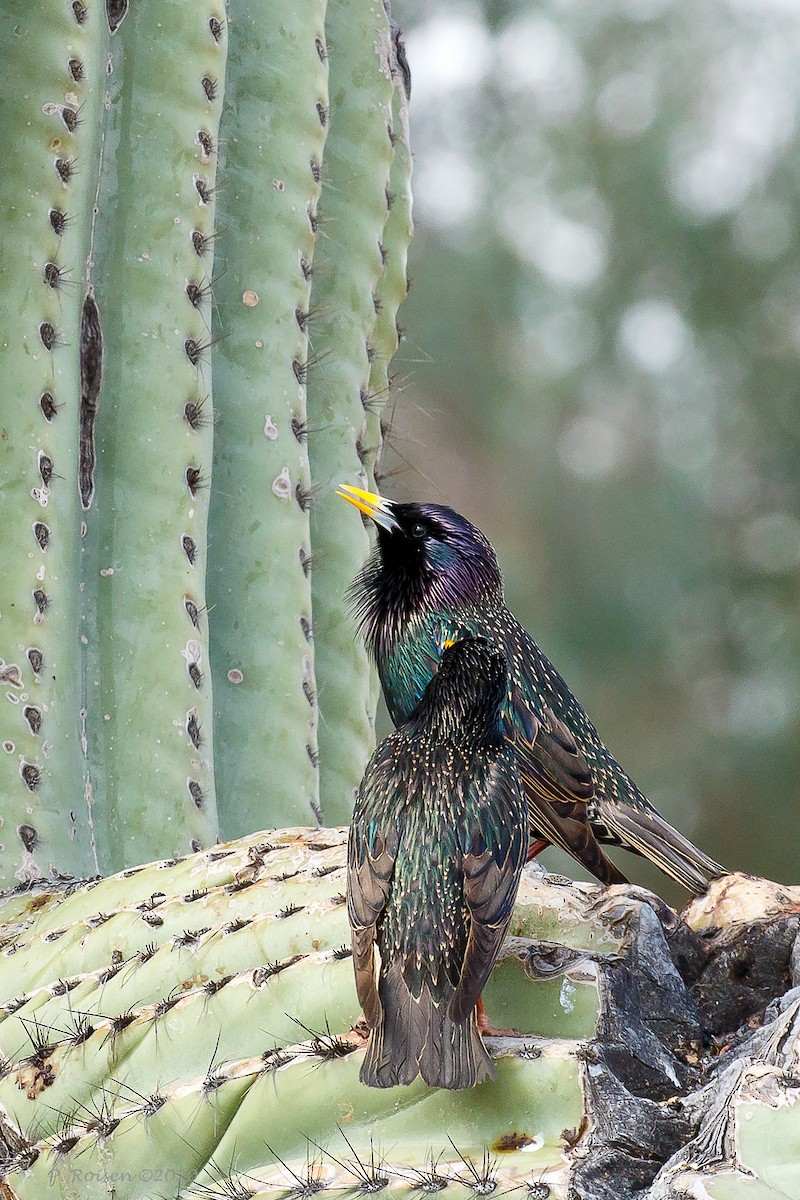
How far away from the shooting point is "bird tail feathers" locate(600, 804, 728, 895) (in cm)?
200

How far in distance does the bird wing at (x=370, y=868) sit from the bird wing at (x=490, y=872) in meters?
0.09

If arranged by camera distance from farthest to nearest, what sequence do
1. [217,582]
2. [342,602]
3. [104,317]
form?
[342,602] < [217,582] < [104,317]

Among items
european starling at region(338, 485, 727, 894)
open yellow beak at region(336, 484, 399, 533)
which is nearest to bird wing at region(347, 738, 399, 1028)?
european starling at region(338, 485, 727, 894)

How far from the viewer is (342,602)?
3059 mm

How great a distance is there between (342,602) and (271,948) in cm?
141

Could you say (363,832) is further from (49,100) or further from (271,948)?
(49,100)

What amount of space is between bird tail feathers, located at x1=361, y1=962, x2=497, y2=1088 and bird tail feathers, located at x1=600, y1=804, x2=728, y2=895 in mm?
623

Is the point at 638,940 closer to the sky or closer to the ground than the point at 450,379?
closer to the ground

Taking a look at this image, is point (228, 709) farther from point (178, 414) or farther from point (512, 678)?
point (512, 678)

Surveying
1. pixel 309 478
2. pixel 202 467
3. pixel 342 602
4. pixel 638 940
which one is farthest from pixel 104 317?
pixel 638 940

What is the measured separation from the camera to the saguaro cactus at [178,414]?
2.32 metres

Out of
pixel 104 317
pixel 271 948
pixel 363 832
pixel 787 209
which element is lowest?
pixel 271 948

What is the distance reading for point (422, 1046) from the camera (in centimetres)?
136

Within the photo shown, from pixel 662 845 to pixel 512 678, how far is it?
1.17 ft
